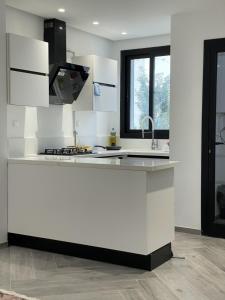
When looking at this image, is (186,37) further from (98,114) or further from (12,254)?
(12,254)

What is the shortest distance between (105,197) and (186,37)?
2267 mm

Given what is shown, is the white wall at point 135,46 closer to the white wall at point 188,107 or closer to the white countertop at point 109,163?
the white wall at point 188,107

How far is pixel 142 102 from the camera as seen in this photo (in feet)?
21.6

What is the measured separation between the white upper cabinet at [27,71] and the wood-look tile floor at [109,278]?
1633 millimetres

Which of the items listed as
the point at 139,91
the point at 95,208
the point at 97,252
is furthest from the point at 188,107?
the point at 97,252

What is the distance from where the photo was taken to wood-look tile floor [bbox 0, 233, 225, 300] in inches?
128

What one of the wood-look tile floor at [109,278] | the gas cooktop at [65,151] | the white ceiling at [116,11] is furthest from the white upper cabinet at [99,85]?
the wood-look tile floor at [109,278]

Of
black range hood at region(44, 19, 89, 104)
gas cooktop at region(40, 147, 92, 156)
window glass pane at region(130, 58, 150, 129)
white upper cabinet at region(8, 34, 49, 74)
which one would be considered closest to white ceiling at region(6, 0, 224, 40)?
black range hood at region(44, 19, 89, 104)

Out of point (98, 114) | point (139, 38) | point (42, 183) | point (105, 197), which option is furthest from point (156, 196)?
point (139, 38)

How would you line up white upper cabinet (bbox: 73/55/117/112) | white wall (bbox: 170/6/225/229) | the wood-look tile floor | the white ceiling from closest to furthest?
the wood-look tile floor, the white ceiling, white wall (bbox: 170/6/225/229), white upper cabinet (bbox: 73/55/117/112)

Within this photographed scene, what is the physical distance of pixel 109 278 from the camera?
3.56 metres

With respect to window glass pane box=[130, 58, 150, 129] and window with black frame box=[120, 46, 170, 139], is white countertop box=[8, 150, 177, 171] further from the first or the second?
window glass pane box=[130, 58, 150, 129]

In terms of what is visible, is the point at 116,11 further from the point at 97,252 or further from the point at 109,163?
the point at 97,252

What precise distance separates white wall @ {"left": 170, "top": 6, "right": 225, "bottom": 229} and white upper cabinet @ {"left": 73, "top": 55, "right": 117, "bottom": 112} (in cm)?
109
